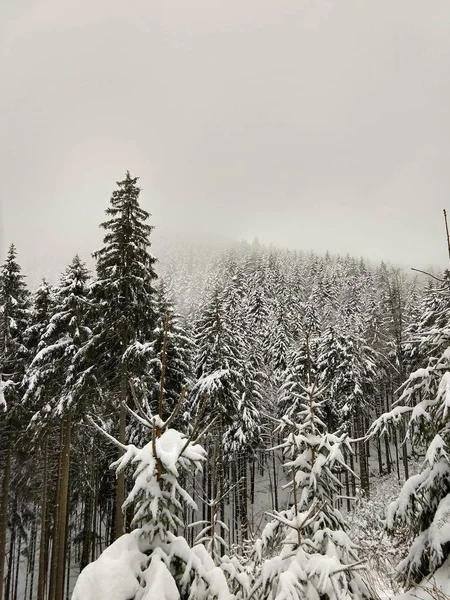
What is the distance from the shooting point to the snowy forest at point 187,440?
4.26 metres

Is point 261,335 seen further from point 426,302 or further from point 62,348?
point 62,348

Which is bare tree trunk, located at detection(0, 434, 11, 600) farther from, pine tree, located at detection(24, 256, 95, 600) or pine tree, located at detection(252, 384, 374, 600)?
pine tree, located at detection(252, 384, 374, 600)

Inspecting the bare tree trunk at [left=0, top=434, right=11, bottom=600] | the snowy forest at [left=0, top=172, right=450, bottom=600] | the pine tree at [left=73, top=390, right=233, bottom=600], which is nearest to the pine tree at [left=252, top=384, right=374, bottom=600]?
the snowy forest at [left=0, top=172, right=450, bottom=600]

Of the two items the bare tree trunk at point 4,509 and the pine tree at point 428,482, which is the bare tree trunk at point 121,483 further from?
the pine tree at point 428,482

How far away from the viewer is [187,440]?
4426 mm

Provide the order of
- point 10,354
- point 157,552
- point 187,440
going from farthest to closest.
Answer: point 10,354, point 187,440, point 157,552

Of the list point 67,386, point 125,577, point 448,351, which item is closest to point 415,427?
point 448,351

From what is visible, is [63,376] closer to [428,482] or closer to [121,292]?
[121,292]

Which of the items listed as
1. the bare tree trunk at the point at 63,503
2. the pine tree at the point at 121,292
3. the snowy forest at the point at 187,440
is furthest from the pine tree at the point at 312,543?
the bare tree trunk at the point at 63,503

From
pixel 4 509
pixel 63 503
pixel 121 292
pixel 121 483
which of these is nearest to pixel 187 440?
pixel 121 483

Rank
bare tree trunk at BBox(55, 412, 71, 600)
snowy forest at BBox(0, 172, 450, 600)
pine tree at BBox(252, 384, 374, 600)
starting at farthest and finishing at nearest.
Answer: bare tree trunk at BBox(55, 412, 71, 600) < pine tree at BBox(252, 384, 374, 600) < snowy forest at BBox(0, 172, 450, 600)

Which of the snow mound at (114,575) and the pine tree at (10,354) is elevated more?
the pine tree at (10,354)

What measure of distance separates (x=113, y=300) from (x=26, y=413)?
7.65m

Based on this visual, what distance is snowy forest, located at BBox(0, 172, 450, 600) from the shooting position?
14.0 ft
